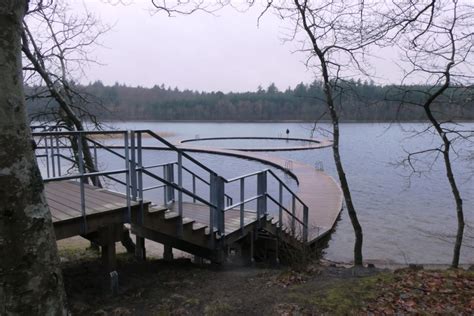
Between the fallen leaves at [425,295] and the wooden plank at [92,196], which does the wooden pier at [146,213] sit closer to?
the wooden plank at [92,196]

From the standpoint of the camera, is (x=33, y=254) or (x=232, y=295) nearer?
(x=33, y=254)

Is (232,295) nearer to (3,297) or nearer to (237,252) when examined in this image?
(3,297)

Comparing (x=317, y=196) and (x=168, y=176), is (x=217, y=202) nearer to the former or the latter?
(x=168, y=176)

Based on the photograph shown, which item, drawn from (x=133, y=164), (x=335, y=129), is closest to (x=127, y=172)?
(x=133, y=164)

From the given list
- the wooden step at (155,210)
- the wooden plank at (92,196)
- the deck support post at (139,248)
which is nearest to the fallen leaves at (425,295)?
the wooden step at (155,210)

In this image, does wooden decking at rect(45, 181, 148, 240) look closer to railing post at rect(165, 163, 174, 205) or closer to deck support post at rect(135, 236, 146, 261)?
deck support post at rect(135, 236, 146, 261)

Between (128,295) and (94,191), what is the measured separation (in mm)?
1644

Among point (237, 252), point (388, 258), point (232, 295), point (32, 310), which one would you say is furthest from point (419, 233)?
point (32, 310)

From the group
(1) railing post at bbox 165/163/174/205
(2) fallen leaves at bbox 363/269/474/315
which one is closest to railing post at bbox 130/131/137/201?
(1) railing post at bbox 165/163/174/205

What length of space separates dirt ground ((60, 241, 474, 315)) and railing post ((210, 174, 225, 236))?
712 millimetres

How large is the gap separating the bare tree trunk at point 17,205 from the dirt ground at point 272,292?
2.22 meters

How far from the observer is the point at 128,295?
13.9 ft

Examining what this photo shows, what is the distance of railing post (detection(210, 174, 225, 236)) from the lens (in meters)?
5.57

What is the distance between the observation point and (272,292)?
404 centimetres
